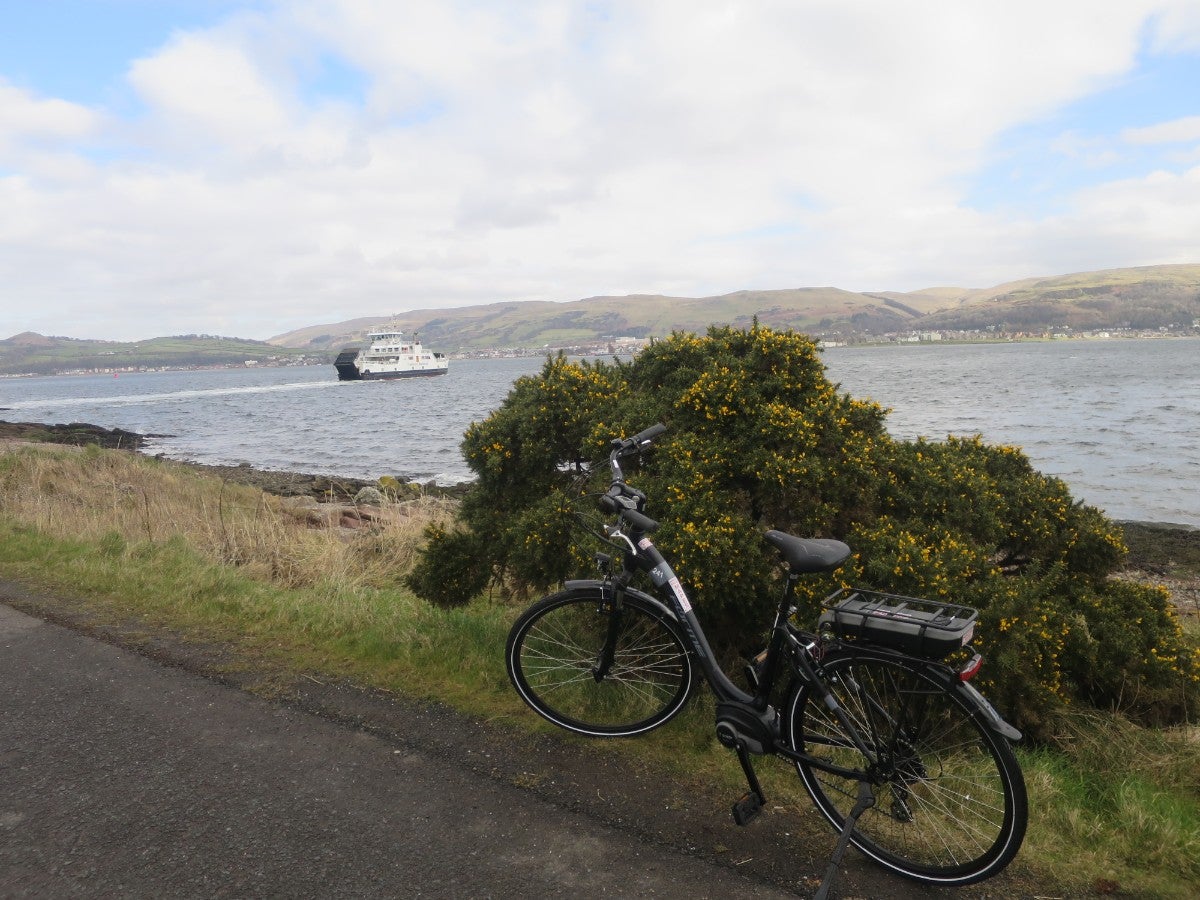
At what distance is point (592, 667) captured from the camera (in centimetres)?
491

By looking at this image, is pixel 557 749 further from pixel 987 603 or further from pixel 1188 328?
pixel 1188 328

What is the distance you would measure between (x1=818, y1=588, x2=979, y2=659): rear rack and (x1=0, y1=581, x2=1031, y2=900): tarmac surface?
1.03 metres

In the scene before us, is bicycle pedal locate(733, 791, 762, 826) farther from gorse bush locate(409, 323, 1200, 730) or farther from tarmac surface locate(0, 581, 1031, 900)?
gorse bush locate(409, 323, 1200, 730)

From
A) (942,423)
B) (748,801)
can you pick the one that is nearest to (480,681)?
(748,801)

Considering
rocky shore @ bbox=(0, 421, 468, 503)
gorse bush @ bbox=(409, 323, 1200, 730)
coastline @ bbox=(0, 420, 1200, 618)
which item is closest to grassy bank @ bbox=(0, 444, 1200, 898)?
gorse bush @ bbox=(409, 323, 1200, 730)

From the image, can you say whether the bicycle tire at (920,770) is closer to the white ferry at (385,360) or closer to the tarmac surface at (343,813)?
the tarmac surface at (343,813)

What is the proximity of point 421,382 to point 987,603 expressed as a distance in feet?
404

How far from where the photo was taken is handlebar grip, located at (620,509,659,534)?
4.18 meters

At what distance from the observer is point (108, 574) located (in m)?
8.31

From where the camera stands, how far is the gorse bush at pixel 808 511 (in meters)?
5.22

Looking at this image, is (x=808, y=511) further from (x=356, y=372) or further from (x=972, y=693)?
(x=356, y=372)

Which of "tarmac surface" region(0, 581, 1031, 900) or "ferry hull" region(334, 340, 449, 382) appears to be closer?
"tarmac surface" region(0, 581, 1031, 900)

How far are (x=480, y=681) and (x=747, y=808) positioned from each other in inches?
90.8

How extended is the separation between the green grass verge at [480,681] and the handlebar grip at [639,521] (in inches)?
52.5
